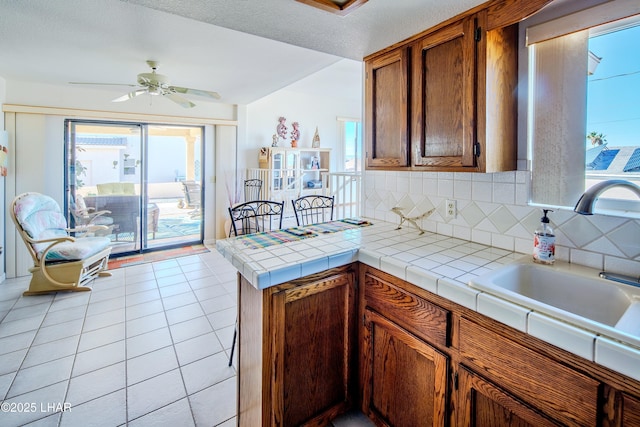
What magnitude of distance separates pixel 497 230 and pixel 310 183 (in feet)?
15.0

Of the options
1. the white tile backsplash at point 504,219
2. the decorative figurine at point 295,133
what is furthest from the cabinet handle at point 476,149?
the decorative figurine at point 295,133

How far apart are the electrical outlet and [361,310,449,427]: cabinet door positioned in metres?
0.79

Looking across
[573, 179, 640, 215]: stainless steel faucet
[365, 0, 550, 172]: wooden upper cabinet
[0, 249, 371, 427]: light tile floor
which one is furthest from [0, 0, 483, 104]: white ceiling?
[0, 249, 371, 427]: light tile floor

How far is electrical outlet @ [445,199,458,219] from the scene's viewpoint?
1.80m

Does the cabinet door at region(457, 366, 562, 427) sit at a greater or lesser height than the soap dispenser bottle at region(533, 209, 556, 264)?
lesser

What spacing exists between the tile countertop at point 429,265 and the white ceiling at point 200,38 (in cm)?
116

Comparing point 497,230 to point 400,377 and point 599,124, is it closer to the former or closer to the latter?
point 599,124

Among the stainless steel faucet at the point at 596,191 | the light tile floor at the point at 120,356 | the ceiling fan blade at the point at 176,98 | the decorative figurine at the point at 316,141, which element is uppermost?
the decorative figurine at the point at 316,141

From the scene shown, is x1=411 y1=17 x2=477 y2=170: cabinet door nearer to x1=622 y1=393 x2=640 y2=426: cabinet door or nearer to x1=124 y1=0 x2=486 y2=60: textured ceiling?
x1=124 y1=0 x2=486 y2=60: textured ceiling

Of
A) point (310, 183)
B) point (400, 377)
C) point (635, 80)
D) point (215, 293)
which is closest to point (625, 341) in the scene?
point (400, 377)

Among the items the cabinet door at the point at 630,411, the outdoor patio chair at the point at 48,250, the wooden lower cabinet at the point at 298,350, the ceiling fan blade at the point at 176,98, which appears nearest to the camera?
the cabinet door at the point at 630,411

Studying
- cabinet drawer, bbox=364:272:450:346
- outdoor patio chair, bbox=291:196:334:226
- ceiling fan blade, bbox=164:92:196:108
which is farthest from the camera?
ceiling fan blade, bbox=164:92:196:108

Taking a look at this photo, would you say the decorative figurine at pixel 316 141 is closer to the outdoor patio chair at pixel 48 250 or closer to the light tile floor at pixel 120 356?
the light tile floor at pixel 120 356

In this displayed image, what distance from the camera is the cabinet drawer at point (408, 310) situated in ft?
3.87
